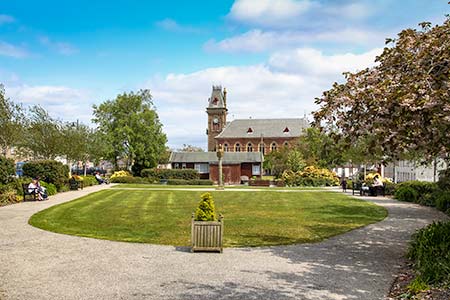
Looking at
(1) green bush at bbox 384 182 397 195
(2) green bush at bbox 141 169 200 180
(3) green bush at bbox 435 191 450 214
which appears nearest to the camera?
(3) green bush at bbox 435 191 450 214

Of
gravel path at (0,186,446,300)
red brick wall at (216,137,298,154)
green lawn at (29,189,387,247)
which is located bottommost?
gravel path at (0,186,446,300)

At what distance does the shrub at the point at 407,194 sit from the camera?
78.9 ft

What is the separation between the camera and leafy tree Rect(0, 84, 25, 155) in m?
33.4

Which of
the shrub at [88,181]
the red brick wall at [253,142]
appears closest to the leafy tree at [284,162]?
the shrub at [88,181]

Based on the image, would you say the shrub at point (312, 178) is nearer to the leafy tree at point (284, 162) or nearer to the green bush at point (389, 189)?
the leafy tree at point (284, 162)

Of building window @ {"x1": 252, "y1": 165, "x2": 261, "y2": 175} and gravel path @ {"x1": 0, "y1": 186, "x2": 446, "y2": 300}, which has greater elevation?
building window @ {"x1": 252, "y1": 165, "x2": 261, "y2": 175}

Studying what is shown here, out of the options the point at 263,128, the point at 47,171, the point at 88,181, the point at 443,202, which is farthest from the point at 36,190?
the point at 263,128

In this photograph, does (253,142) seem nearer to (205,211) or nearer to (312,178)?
(312,178)

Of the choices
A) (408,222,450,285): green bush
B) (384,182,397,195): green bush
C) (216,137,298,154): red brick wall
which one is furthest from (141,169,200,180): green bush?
(408,222,450,285): green bush

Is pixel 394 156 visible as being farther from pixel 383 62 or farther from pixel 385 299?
pixel 385 299

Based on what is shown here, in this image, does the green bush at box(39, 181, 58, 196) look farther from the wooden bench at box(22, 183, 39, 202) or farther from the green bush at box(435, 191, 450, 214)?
the green bush at box(435, 191, 450, 214)

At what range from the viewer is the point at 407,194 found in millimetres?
24609

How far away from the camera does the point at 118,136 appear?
2379 inches

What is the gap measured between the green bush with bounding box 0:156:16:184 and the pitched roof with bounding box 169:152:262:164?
110ft
